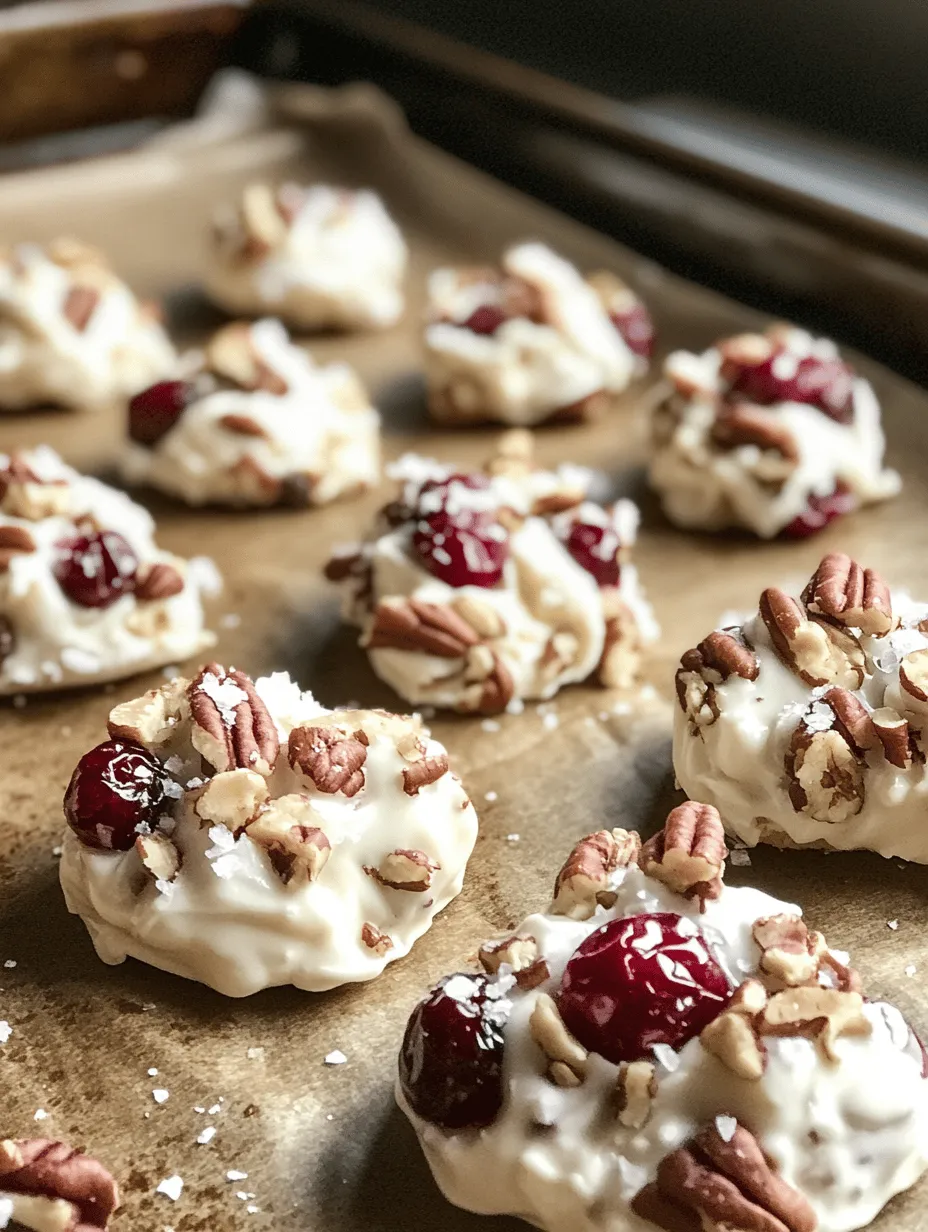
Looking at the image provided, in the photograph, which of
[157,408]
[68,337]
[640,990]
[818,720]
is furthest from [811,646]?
[68,337]

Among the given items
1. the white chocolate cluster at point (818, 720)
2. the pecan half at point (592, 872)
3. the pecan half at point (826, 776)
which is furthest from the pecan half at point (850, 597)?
the pecan half at point (592, 872)

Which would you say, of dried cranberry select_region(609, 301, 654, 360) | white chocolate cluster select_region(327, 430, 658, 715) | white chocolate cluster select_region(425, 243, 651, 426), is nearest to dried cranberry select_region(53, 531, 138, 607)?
white chocolate cluster select_region(327, 430, 658, 715)

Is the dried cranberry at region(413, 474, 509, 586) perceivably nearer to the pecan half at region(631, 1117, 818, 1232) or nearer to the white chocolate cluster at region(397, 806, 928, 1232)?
the white chocolate cluster at region(397, 806, 928, 1232)

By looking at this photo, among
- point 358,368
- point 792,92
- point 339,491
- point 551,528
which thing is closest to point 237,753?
point 551,528

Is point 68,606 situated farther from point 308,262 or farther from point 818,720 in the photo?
point 308,262

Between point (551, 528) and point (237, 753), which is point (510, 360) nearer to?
point (551, 528)

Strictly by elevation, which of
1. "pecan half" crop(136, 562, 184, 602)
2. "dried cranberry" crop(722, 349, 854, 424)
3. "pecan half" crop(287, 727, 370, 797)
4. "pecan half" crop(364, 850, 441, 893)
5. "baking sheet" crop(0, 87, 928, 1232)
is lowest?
"baking sheet" crop(0, 87, 928, 1232)
